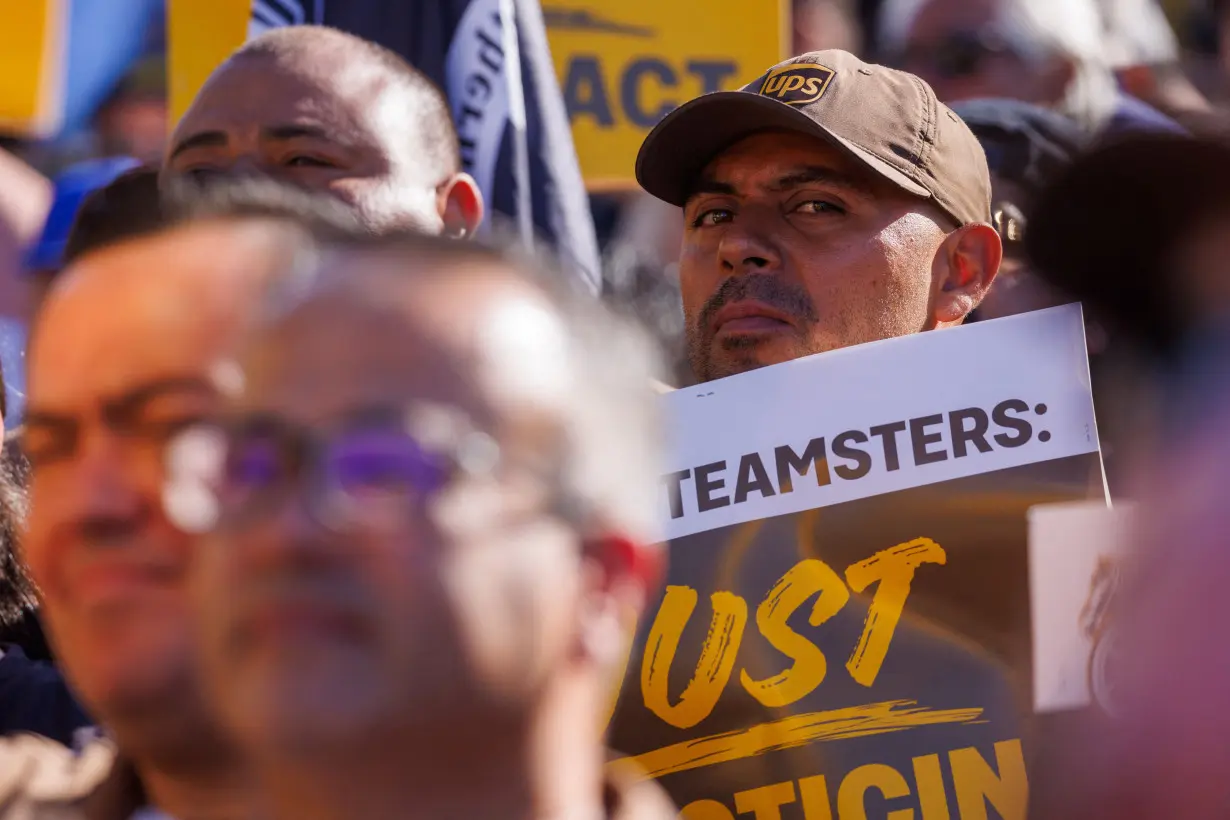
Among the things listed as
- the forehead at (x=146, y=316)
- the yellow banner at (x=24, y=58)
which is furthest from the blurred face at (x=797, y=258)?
the yellow banner at (x=24, y=58)

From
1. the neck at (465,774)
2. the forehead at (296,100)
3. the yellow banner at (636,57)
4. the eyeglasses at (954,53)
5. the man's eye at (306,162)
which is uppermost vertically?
the eyeglasses at (954,53)

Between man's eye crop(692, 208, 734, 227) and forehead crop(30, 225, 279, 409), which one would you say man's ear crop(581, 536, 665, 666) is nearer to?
forehead crop(30, 225, 279, 409)

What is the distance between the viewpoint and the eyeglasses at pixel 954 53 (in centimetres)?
496

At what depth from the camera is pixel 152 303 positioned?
1600 millimetres

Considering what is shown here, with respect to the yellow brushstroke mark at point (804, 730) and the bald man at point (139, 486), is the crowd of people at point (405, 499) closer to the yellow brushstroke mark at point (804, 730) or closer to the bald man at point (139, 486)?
the bald man at point (139, 486)

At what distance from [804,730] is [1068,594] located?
14.9 inches

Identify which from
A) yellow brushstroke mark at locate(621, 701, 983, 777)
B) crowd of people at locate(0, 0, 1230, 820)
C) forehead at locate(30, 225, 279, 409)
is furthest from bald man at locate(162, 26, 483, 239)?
forehead at locate(30, 225, 279, 409)

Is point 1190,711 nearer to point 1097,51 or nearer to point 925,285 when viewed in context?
point 925,285

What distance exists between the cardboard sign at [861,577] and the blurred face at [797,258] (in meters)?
0.46

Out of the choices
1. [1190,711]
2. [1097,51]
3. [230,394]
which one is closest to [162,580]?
[230,394]

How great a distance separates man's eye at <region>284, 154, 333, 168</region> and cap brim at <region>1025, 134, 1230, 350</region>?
2.08 m

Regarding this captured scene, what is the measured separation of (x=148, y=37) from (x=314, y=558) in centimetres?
473

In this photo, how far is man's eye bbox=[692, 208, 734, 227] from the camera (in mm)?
3129

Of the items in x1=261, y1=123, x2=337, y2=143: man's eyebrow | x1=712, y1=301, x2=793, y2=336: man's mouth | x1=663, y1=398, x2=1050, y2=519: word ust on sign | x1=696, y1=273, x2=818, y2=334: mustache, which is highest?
→ x1=261, y1=123, x2=337, y2=143: man's eyebrow
